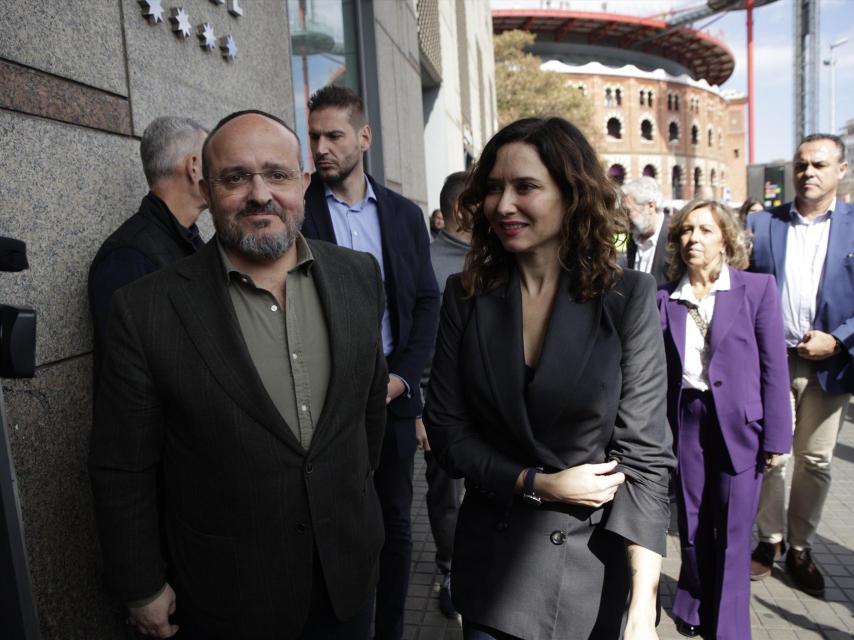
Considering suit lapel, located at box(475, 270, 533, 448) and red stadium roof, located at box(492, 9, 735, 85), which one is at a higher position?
red stadium roof, located at box(492, 9, 735, 85)

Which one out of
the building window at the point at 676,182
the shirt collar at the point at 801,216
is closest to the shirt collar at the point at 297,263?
the shirt collar at the point at 801,216

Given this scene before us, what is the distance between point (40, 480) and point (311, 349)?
1080 mm

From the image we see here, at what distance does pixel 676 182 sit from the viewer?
2574 inches

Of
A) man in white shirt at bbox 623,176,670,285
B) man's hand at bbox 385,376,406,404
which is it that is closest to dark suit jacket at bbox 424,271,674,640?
man's hand at bbox 385,376,406,404

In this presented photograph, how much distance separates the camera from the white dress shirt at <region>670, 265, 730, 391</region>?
3121mm

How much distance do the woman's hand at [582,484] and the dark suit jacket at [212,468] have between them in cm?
59

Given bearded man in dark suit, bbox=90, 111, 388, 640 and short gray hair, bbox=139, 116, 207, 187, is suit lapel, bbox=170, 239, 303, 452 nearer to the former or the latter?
bearded man in dark suit, bbox=90, 111, 388, 640

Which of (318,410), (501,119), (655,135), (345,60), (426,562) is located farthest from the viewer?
(655,135)

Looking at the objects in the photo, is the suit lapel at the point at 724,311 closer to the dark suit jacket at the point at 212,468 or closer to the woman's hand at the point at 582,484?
the woman's hand at the point at 582,484

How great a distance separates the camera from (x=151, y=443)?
1.80 meters

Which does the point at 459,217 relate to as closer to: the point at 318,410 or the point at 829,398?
the point at 318,410

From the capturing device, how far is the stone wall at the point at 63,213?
2.16 metres

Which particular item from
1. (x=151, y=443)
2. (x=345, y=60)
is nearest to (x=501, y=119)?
(x=345, y=60)

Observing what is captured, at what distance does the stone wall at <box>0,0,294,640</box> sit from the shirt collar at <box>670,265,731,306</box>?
248 cm
